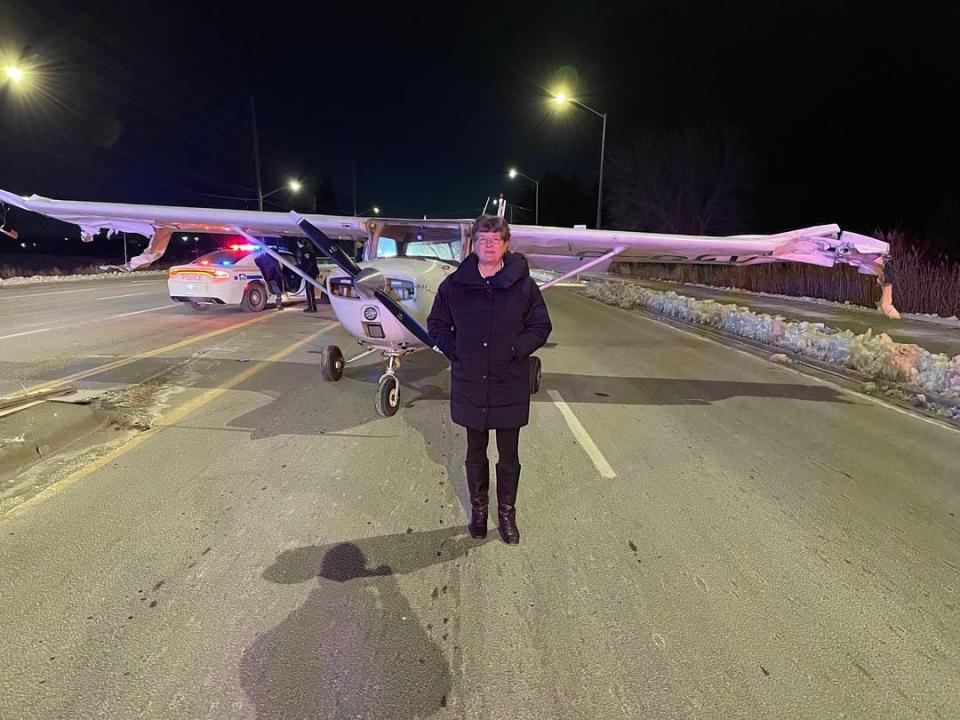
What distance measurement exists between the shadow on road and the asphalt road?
12 millimetres

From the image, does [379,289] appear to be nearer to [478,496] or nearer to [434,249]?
[434,249]

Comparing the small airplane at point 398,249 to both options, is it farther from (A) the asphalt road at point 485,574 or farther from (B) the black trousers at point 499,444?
(B) the black trousers at point 499,444

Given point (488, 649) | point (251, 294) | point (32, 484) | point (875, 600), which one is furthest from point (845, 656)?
point (251, 294)

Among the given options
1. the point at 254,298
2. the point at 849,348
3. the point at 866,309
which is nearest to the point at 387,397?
the point at 849,348

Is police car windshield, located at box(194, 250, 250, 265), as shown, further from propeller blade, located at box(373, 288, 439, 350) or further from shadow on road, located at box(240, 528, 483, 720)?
shadow on road, located at box(240, 528, 483, 720)

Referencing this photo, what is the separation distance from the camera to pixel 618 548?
3674 millimetres

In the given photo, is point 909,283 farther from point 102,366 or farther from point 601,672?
point 102,366

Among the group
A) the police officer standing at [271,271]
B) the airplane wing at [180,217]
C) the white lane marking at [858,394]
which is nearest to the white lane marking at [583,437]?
the airplane wing at [180,217]

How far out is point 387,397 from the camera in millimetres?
6484

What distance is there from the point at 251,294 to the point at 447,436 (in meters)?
12.5

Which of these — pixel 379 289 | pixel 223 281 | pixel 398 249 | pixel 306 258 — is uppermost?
pixel 398 249

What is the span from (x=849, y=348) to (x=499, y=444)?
8289mm

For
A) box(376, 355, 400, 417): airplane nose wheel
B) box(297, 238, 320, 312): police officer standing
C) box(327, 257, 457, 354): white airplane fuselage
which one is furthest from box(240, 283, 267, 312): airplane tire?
box(376, 355, 400, 417): airplane nose wheel

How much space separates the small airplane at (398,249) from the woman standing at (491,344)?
249 centimetres
